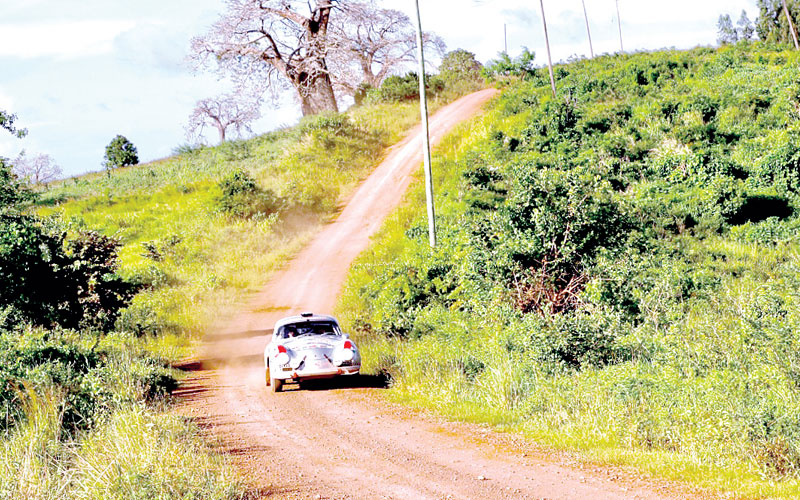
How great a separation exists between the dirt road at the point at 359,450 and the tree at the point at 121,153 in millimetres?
63046

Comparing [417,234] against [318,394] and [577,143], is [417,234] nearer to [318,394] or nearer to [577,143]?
[577,143]

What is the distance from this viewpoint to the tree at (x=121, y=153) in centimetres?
7688

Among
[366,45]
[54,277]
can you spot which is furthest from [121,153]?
[54,277]

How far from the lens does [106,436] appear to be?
949cm

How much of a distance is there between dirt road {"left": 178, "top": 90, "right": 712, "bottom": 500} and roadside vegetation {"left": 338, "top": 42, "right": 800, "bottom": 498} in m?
0.66

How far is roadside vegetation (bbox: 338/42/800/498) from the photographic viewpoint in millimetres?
9438

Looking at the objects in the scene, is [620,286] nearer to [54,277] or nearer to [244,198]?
[54,277]

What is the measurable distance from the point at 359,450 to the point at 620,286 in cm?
844

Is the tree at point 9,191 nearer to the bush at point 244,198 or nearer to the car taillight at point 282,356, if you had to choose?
the car taillight at point 282,356

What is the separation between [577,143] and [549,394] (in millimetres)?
22621

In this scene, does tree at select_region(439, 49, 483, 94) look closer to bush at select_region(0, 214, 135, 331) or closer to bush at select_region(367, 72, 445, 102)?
bush at select_region(367, 72, 445, 102)

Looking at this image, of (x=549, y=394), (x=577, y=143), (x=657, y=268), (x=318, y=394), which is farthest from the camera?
(x=577, y=143)

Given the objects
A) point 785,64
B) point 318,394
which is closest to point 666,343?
point 318,394

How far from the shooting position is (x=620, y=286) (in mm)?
16234
